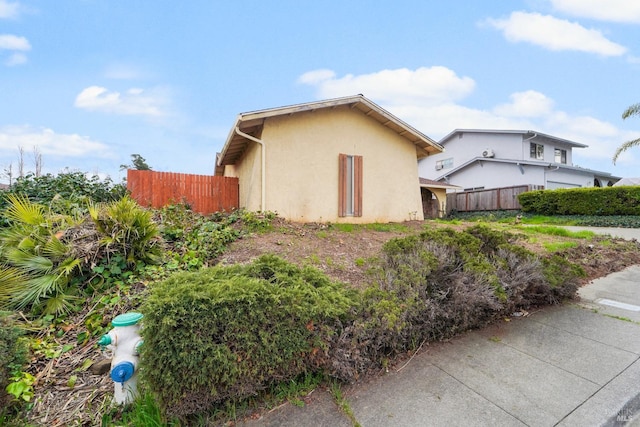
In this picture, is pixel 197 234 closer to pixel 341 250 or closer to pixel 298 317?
pixel 341 250

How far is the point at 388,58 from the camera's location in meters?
9.20

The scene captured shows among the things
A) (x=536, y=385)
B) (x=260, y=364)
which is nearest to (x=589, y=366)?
(x=536, y=385)

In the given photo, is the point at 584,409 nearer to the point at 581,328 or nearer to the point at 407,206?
the point at 581,328

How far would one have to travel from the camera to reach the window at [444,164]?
24.8 m

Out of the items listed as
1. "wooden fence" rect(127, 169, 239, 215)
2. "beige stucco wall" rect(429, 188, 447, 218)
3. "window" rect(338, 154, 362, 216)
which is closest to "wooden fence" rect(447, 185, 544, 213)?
"beige stucco wall" rect(429, 188, 447, 218)

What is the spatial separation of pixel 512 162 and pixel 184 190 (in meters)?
20.9

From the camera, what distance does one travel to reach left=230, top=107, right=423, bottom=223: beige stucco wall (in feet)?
27.2

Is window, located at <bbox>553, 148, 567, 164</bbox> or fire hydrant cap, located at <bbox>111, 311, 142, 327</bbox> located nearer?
fire hydrant cap, located at <bbox>111, 311, 142, 327</bbox>

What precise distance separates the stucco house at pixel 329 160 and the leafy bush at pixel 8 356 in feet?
18.8

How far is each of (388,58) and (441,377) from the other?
9.42 metres

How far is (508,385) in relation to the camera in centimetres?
235

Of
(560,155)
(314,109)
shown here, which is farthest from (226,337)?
(560,155)

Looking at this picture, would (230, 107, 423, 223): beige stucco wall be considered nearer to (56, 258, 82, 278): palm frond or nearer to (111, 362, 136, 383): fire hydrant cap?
(56, 258, 82, 278): palm frond

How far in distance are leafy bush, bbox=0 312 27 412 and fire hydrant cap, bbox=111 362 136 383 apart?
88 cm
